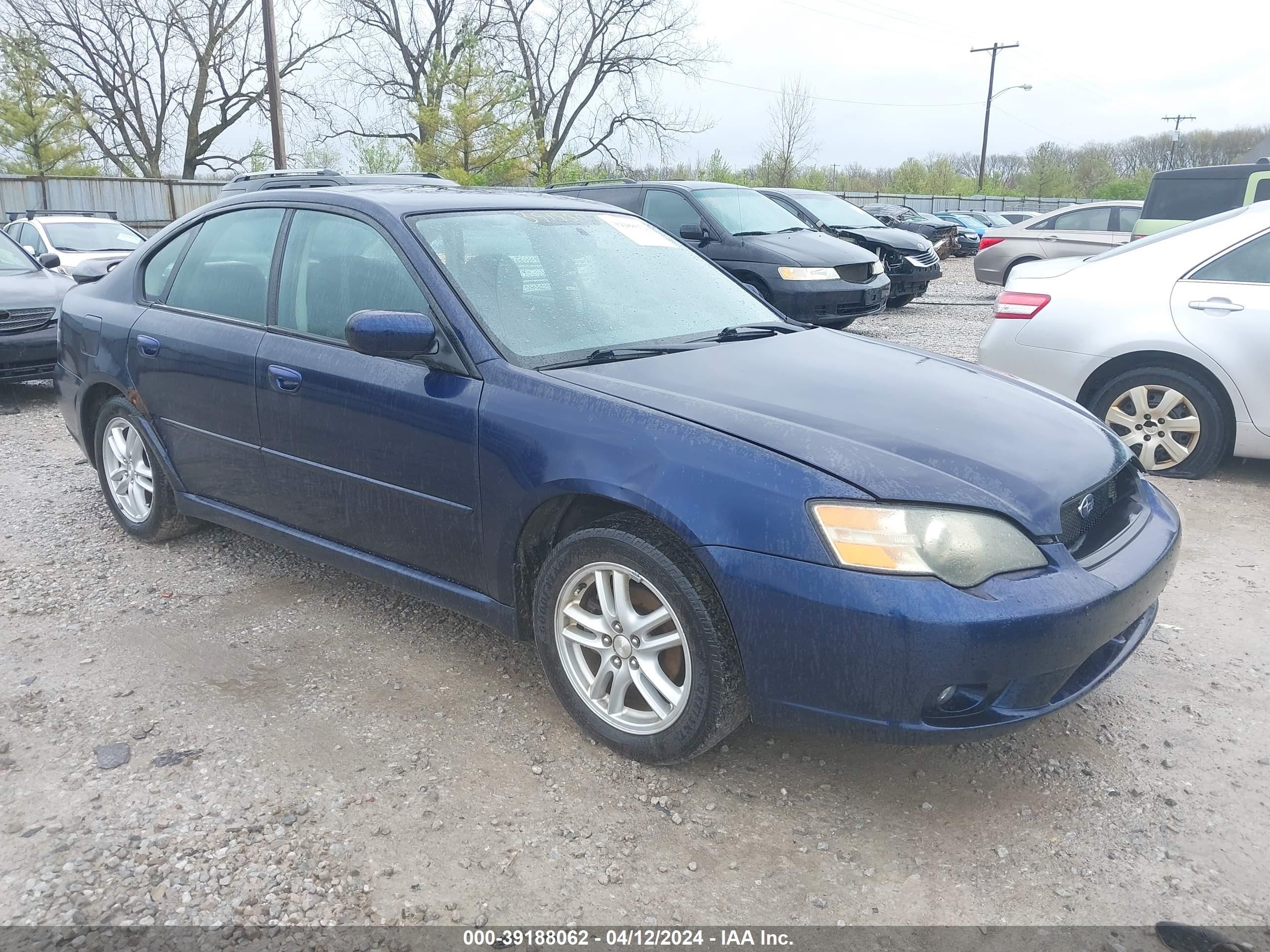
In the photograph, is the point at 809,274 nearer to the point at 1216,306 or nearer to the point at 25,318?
the point at 1216,306

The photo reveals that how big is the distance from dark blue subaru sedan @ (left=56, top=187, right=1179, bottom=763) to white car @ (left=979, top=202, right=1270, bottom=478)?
7.64 feet

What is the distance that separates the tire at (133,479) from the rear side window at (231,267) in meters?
0.66

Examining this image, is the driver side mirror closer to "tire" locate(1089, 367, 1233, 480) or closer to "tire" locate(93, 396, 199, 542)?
"tire" locate(1089, 367, 1233, 480)

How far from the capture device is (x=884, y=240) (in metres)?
13.4

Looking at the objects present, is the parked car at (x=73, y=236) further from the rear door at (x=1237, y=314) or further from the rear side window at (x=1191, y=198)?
the rear side window at (x=1191, y=198)

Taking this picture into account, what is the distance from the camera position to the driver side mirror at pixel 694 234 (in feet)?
34.1

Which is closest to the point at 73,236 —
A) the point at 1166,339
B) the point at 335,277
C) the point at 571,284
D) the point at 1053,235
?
the point at 335,277

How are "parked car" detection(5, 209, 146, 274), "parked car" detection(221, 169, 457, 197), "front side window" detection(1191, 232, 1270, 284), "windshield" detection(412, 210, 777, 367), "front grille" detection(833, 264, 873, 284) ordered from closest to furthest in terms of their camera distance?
"windshield" detection(412, 210, 777, 367) < "front side window" detection(1191, 232, 1270, 284) < "parked car" detection(221, 169, 457, 197) < "front grille" detection(833, 264, 873, 284) < "parked car" detection(5, 209, 146, 274)

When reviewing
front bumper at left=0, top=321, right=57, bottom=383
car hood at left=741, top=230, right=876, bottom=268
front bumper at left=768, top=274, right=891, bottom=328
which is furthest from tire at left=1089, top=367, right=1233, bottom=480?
front bumper at left=0, top=321, right=57, bottom=383

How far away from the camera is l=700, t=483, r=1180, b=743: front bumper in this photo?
2264mm

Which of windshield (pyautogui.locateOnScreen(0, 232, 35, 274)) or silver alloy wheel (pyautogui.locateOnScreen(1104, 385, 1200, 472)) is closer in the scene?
silver alloy wheel (pyautogui.locateOnScreen(1104, 385, 1200, 472))

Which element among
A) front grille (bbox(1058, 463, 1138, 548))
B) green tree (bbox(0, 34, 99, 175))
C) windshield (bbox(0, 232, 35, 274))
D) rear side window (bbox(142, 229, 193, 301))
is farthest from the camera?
A: green tree (bbox(0, 34, 99, 175))

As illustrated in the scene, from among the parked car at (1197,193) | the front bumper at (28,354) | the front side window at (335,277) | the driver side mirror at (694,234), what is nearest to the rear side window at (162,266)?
the front side window at (335,277)

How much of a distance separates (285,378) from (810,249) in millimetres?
7937
